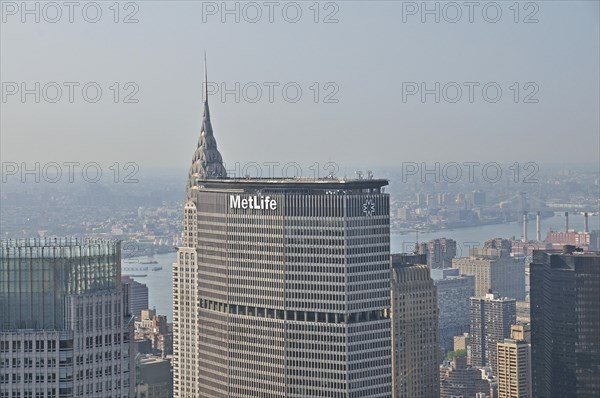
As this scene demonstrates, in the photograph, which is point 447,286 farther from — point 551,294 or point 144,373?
point 144,373

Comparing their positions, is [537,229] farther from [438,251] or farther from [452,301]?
[452,301]

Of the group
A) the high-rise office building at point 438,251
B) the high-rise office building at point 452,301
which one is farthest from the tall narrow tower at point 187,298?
the high-rise office building at point 452,301

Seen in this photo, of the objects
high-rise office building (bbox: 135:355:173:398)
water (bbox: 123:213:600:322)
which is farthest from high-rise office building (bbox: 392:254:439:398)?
high-rise office building (bbox: 135:355:173:398)

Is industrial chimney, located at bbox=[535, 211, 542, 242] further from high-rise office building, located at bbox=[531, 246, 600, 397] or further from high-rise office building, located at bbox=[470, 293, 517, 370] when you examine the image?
high-rise office building, located at bbox=[470, 293, 517, 370]

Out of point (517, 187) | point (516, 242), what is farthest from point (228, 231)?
point (516, 242)

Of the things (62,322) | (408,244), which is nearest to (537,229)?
(408,244)

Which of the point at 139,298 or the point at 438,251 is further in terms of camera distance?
the point at 438,251

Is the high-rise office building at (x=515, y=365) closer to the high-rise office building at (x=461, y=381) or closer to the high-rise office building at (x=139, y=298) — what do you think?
the high-rise office building at (x=461, y=381)
